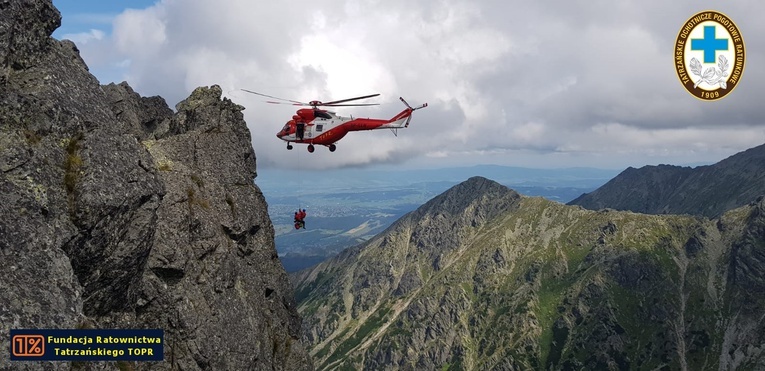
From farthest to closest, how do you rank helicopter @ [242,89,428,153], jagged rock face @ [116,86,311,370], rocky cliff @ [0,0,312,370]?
helicopter @ [242,89,428,153], jagged rock face @ [116,86,311,370], rocky cliff @ [0,0,312,370]

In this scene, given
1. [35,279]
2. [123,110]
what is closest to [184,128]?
[123,110]

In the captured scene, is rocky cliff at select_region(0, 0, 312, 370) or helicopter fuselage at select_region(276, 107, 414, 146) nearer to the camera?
rocky cliff at select_region(0, 0, 312, 370)

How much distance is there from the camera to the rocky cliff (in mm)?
22734

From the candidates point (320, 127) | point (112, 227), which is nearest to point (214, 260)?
point (112, 227)

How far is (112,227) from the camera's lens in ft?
93.2

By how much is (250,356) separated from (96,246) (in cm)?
1837

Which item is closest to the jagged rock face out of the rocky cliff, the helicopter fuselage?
the rocky cliff

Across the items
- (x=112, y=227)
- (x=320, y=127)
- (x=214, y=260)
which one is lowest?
(x=214, y=260)

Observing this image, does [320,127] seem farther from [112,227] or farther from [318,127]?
[112,227]

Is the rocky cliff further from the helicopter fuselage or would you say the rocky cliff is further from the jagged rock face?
the helicopter fuselage

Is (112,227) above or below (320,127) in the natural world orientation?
below

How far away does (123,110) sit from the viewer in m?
71.2

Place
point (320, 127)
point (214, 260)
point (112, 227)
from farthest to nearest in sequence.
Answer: point (320, 127) < point (214, 260) < point (112, 227)

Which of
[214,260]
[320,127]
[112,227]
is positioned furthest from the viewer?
[320,127]
